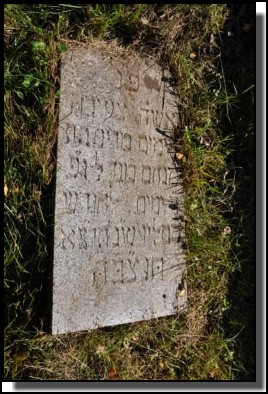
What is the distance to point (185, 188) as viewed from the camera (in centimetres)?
367

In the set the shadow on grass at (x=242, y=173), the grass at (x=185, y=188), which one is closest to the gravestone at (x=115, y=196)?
the grass at (x=185, y=188)

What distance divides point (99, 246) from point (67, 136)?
Result: 0.63 metres

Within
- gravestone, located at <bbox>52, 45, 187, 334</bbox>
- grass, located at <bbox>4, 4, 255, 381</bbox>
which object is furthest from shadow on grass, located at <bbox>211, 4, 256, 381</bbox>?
gravestone, located at <bbox>52, 45, 187, 334</bbox>

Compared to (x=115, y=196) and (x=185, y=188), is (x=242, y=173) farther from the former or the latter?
(x=115, y=196)

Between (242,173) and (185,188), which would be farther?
(242,173)

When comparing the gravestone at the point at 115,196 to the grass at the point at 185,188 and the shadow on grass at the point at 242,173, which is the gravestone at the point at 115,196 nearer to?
the grass at the point at 185,188

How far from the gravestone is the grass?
3.8 inches

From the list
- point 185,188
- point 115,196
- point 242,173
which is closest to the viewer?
point 115,196

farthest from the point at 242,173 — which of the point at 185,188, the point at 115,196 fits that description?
the point at 115,196

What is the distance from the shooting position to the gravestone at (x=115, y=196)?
121 inches

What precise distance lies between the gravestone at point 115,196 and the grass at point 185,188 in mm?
96

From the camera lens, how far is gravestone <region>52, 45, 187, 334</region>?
3.06 metres

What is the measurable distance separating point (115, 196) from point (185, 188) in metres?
0.62

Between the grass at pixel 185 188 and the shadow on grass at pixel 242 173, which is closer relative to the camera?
the grass at pixel 185 188
